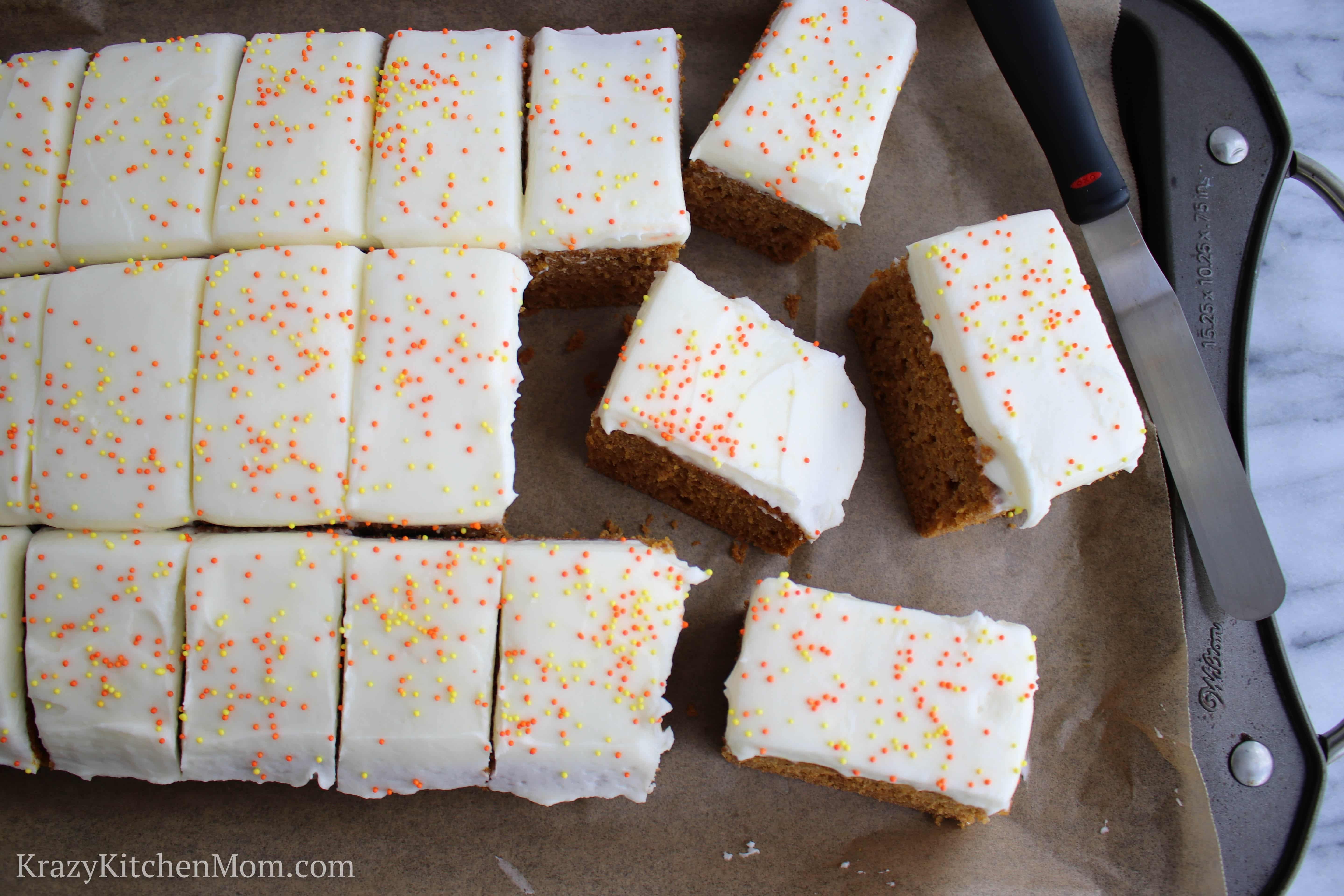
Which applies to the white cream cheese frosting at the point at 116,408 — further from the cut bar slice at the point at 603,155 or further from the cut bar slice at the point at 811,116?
the cut bar slice at the point at 811,116

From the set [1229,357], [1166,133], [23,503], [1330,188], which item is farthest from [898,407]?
[23,503]

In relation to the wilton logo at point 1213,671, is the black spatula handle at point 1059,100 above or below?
above

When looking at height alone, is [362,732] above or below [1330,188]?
below

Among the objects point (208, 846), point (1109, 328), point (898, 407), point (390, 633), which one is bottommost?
point (208, 846)

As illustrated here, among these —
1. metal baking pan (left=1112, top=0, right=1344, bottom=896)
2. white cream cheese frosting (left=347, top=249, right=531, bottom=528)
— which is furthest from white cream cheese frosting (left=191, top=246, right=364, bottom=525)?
metal baking pan (left=1112, top=0, right=1344, bottom=896)

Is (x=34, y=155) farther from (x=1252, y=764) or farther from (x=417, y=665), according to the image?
(x=1252, y=764)

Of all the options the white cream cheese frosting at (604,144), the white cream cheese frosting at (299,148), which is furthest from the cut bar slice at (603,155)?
the white cream cheese frosting at (299,148)

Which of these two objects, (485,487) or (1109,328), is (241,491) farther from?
(1109,328)

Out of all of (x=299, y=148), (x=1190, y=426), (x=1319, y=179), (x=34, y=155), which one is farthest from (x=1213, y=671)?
(x=34, y=155)
